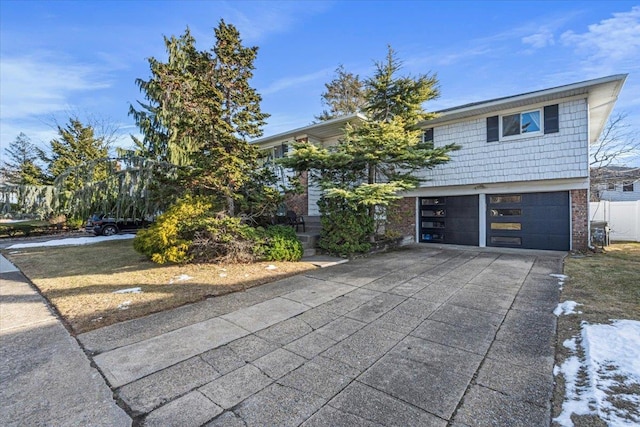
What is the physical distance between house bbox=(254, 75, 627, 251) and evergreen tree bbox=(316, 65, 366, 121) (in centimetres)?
1284

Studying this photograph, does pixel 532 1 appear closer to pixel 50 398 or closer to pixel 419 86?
pixel 419 86

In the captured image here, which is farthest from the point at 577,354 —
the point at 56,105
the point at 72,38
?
the point at 56,105

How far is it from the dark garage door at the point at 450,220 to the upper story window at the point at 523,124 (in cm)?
224

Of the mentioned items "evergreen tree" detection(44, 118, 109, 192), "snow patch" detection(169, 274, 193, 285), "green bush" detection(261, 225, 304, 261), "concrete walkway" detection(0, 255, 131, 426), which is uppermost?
"evergreen tree" detection(44, 118, 109, 192)

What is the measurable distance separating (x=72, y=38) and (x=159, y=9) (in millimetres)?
5096

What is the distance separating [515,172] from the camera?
927cm

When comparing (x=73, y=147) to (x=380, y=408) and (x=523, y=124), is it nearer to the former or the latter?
(x=523, y=124)

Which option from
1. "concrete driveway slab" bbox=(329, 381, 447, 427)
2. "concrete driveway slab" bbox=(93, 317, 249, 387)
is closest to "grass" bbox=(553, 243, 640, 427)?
"concrete driveway slab" bbox=(329, 381, 447, 427)

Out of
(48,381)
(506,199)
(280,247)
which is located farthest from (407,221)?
(48,381)

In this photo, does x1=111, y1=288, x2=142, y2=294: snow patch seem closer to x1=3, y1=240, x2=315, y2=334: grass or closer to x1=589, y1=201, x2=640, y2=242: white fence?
x1=3, y1=240, x2=315, y2=334: grass

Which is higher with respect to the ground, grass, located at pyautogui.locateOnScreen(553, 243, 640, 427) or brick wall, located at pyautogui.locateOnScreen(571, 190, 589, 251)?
brick wall, located at pyautogui.locateOnScreen(571, 190, 589, 251)

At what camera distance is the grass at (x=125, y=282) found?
14.7 ft

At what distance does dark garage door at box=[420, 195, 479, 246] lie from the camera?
10.6 meters

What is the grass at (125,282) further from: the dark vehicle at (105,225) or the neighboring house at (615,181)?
the neighboring house at (615,181)
